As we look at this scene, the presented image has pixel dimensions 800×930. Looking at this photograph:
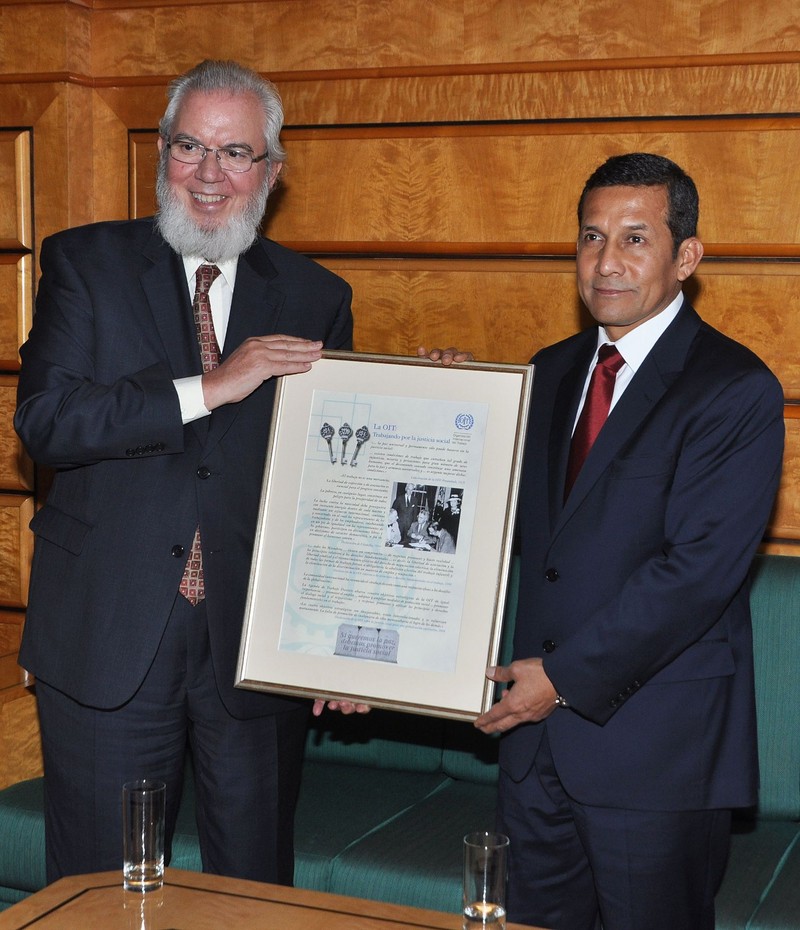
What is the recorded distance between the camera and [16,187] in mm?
3900

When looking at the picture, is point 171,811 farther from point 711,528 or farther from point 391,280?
point 391,280

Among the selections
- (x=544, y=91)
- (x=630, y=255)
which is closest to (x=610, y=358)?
(x=630, y=255)

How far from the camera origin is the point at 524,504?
8.05ft

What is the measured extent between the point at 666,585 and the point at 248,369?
2.92 ft

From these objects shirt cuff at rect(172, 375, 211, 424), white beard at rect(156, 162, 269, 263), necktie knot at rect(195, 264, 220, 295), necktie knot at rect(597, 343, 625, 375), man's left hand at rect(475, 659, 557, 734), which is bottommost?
man's left hand at rect(475, 659, 557, 734)

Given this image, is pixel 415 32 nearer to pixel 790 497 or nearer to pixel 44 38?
pixel 44 38

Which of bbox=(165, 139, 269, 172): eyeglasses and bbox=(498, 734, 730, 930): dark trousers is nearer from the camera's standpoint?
bbox=(498, 734, 730, 930): dark trousers

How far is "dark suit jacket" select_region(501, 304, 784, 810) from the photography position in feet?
7.16

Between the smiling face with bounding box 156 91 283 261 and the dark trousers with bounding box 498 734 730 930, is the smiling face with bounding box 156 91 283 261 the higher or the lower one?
the higher one

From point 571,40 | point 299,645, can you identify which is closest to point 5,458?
point 299,645

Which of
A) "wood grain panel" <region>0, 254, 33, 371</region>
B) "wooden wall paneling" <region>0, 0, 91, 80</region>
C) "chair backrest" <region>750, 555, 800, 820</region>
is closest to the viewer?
"chair backrest" <region>750, 555, 800, 820</region>

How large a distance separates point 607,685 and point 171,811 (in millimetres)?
1001

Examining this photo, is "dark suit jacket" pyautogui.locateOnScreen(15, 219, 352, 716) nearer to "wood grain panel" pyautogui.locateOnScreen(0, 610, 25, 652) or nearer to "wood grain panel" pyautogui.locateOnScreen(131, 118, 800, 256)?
"wood grain panel" pyautogui.locateOnScreen(131, 118, 800, 256)

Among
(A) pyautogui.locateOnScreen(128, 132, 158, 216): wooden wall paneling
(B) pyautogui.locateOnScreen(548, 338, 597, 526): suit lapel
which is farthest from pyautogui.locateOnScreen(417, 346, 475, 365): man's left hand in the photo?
(A) pyautogui.locateOnScreen(128, 132, 158, 216): wooden wall paneling
